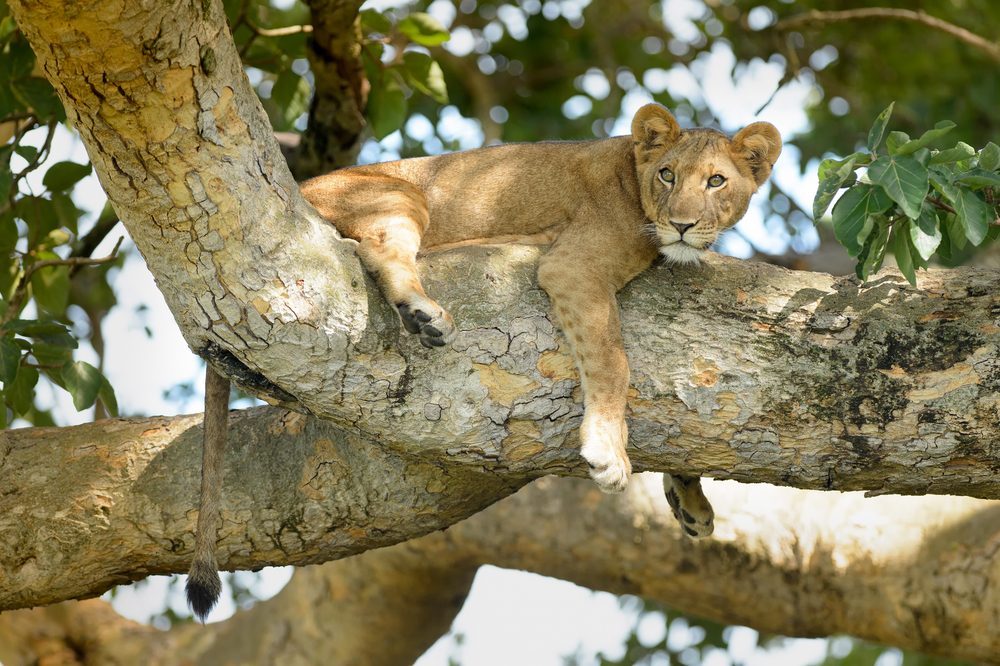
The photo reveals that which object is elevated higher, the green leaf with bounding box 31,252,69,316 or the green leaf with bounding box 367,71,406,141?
the green leaf with bounding box 367,71,406,141

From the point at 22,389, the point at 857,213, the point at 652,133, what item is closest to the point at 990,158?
the point at 857,213

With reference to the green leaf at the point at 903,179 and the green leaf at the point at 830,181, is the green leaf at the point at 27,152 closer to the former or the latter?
the green leaf at the point at 830,181

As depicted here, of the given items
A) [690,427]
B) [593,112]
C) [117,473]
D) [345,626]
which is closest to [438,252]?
[690,427]

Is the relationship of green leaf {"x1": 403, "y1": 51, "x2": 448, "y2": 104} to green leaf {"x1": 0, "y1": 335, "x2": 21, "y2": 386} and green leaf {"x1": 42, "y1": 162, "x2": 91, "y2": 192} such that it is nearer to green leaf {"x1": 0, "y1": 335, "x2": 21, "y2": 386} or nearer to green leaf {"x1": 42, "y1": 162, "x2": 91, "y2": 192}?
green leaf {"x1": 42, "y1": 162, "x2": 91, "y2": 192}

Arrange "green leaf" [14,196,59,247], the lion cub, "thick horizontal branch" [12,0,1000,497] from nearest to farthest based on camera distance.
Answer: "thick horizontal branch" [12,0,1000,497] < the lion cub < "green leaf" [14,196,59,247]

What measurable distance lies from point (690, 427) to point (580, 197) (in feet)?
4.41

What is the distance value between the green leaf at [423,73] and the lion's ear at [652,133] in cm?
140

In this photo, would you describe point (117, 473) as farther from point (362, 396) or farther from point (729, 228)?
point (729, 228)

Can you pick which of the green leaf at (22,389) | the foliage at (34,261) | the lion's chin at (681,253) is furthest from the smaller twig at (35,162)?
the lion's chin at (681,253)

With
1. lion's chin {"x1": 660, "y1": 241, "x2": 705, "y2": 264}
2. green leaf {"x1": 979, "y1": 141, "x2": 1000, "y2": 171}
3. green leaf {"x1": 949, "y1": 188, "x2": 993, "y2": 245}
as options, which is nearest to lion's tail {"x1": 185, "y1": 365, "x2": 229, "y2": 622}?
lion's chin {"x1": 660, "y1": 241, "x2": 705, "y2": 264}

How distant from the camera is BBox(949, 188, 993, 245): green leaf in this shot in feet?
11.3

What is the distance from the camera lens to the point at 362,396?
3.62 m

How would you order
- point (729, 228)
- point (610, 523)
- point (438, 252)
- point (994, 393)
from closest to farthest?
point (994, 393), point (438, 252), point (729, 228), point (610, 523)

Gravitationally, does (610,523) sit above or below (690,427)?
below
